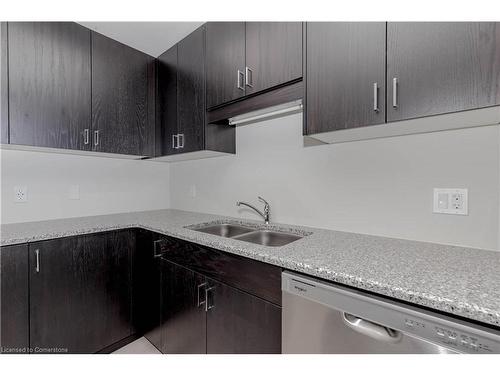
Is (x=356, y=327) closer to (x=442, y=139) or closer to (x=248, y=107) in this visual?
(x=442, y=139)

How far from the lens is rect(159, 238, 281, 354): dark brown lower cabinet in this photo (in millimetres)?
1085

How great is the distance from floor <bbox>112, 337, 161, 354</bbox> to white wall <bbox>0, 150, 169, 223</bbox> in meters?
1.09

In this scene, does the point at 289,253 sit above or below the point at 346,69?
below

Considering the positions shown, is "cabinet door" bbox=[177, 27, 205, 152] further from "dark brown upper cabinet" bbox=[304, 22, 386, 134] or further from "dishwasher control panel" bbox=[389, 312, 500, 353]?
"dishwasher control panel" bbox=[389, 312, 500, 353]

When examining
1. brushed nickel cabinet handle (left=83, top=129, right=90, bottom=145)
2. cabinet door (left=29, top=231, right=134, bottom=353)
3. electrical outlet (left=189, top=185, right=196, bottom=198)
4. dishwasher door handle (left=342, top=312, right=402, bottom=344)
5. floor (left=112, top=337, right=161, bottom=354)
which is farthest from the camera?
electrical outlet (left=189, top=185, right=196, bottom=198)

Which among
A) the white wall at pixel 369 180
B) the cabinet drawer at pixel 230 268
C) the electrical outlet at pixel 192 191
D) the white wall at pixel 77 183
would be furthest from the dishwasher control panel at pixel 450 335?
the white wall at pixel 77 183

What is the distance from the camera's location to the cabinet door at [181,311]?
4.53 feet

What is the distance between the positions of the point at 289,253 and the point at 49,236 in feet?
4.50

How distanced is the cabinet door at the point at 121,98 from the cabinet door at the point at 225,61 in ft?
2.34

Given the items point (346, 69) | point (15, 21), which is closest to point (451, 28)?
point (346, 69)

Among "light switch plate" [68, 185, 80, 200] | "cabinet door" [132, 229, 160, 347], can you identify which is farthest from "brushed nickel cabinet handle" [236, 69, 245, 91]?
"light switch plate" [68, 185, 80, 200]

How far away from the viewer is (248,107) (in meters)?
1.57

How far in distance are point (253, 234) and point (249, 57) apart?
3.70 feet

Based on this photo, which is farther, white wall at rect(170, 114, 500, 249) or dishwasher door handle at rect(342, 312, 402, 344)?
white wall at rect(170, 114, 500, 249)
